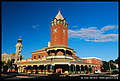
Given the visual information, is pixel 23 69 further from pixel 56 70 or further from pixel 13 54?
pixel 13 54

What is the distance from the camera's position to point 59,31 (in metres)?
40.4

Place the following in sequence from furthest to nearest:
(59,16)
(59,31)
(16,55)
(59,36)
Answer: (16,55)
(59,16)
(59,31)
(59,36)

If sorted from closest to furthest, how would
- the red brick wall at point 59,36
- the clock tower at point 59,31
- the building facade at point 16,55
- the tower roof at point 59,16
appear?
the red brick wall at point 59,36, the clock tower at point 59,31, the tower roof at point 59,16, the building facade at point 16,55

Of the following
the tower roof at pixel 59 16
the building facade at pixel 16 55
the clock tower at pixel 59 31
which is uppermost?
the tower roof at pixel 59 16

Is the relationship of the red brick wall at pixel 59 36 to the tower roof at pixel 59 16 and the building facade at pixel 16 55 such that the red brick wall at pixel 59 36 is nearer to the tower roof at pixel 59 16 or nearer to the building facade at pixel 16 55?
the tower roof at pixel 59 16

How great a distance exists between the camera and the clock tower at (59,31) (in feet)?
131

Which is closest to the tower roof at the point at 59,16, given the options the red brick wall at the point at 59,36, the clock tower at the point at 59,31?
the clock tower at the point at 59,31

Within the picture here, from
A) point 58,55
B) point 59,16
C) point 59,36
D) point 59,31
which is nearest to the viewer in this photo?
point 58,55

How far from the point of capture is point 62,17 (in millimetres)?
42844

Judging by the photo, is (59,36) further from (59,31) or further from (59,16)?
(59,16)

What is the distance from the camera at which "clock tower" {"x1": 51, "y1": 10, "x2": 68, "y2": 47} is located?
131 feet

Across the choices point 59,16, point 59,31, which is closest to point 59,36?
point 59,31

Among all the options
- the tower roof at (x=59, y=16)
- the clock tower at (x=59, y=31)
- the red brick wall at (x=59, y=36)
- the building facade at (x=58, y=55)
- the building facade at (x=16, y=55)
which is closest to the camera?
the building facade at (x=58, y=55)

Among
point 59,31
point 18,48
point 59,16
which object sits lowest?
point 18,48
